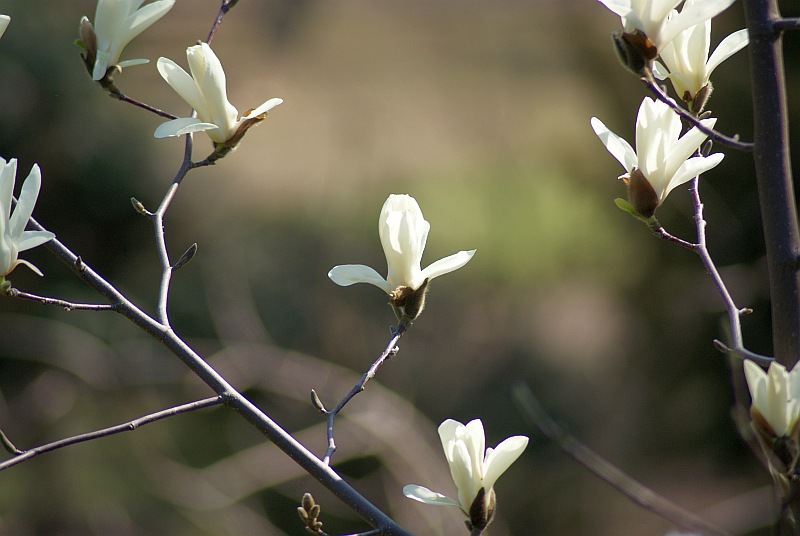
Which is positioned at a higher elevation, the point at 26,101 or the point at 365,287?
the point at 26,101

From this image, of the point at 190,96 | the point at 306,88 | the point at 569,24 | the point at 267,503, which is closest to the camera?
the point at 190,96

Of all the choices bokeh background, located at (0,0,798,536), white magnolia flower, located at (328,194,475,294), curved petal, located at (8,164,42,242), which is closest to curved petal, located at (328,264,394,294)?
white magnolia flower, located at (328,194,475,294)

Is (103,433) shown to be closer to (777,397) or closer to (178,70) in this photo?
(178,70)

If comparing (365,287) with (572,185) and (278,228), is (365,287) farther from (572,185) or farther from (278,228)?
(572,185)

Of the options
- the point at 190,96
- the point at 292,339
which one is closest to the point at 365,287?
the point at 292,339

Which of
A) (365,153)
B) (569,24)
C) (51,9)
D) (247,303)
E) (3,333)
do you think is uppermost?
(569,24)

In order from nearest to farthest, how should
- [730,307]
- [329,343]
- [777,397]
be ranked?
[777,397], [730,307], [329,343]

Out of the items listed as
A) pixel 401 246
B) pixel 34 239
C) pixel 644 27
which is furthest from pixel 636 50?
pixel 34 239
